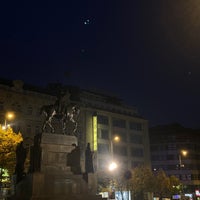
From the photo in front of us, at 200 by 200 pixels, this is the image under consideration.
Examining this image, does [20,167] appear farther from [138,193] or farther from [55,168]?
[138,193]

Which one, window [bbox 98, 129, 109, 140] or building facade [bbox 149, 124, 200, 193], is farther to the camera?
building facade [bbox 149, 124, 200, 193]

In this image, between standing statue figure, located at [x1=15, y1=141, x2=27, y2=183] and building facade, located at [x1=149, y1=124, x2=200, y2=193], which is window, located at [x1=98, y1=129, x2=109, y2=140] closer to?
building facade, located at [x1=149, y1=124, x2=200, y2=193]

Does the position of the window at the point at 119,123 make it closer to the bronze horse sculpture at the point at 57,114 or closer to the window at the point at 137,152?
the window at the point at 137,152

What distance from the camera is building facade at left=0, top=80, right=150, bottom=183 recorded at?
5734 cm

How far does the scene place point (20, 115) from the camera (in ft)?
187

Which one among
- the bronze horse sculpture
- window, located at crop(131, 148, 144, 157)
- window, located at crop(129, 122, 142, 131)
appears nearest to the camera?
the bronze horse sculpture

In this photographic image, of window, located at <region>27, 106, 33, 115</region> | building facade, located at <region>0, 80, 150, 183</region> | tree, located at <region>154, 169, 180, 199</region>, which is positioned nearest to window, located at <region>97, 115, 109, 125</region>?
building facade, located at <region>0, 80, 150, 183</region>

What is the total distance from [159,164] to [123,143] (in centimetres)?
2261

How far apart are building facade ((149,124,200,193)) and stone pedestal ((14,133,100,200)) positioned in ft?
231

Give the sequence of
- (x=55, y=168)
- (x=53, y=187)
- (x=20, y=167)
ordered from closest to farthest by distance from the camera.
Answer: (x=53, y=187)
(x=55, y=168)
(x=20, y=167)

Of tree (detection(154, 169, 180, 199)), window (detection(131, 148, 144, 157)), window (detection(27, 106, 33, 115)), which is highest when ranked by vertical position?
window (detection(27, 106, 33, 115))

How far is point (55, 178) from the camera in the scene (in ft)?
64.9

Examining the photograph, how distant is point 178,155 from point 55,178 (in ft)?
242

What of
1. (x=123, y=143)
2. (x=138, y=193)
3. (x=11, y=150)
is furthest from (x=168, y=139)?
(x=11, y=150)
